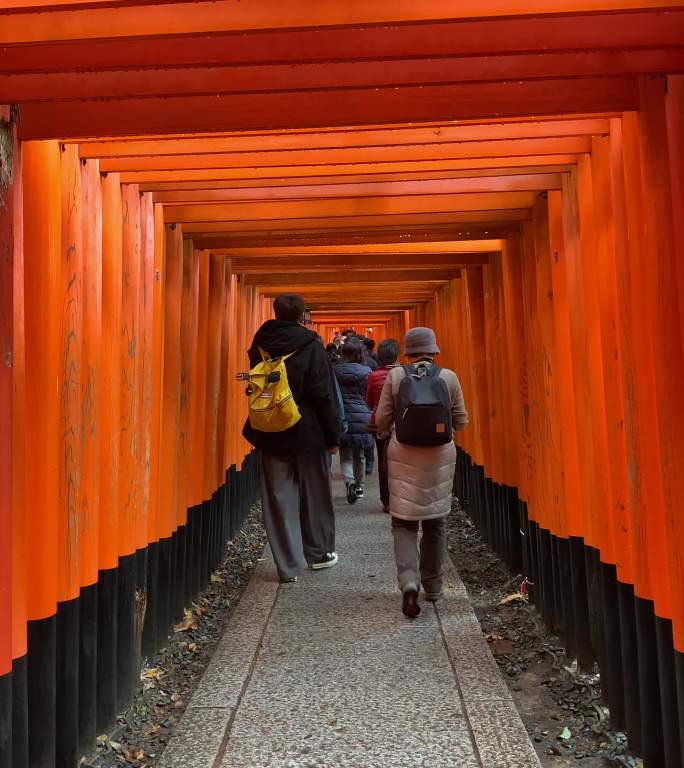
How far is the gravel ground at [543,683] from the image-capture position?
317 cm

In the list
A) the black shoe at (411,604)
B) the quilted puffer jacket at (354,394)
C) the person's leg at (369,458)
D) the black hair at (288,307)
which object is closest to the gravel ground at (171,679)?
the black shoe at (411,604)

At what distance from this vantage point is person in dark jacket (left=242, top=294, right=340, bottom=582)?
212 inches

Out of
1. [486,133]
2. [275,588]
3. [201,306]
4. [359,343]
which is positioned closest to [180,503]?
[275,588]

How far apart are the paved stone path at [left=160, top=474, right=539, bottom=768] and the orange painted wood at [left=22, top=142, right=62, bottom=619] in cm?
97

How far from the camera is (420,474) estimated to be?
4.71 meters

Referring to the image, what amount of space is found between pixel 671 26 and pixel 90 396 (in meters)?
2.51

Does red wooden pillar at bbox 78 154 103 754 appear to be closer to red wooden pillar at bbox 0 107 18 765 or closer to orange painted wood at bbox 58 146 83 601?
orange painted wood at bbox 58 146 83 601

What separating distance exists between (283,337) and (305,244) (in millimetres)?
678

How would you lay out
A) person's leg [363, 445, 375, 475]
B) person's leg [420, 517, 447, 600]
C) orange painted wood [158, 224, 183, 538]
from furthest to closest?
person's leg [363, 445, 375, 475] → person's leg [420, 517, 447, 600] → orange painted wood [158, 224, 183, 538]

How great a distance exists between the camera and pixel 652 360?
2654 mm

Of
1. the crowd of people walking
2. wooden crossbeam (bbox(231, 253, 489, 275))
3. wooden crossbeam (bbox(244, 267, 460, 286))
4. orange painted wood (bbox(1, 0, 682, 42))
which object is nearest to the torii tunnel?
orange painted wood (bbox(1, 0, 682, 42))

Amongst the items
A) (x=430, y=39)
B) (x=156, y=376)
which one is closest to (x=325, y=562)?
(x=156, y=376)

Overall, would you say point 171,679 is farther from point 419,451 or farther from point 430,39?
point 430,39

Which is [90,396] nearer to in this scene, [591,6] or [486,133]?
[486,133]
